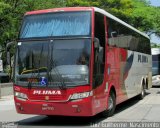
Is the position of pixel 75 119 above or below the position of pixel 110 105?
below

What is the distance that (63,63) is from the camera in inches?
485

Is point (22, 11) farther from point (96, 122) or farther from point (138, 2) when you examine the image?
point (138, 2)

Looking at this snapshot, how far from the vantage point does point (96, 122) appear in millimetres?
13195

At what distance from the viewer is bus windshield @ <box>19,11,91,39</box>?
12625 millimetres

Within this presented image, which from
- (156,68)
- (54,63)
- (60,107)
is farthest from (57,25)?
(156,68)

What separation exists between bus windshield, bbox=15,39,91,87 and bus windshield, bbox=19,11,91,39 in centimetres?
28

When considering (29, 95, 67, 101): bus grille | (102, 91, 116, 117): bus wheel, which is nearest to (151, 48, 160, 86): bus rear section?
(102, 91, 116, 117): bus wheel

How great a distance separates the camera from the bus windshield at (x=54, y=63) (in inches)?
479

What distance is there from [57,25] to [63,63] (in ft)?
4.24

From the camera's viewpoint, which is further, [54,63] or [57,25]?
[57,25]

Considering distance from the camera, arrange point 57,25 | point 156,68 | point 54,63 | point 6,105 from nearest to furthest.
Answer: point 54,63 → point 57,25 → point 6,105 → point 156,68

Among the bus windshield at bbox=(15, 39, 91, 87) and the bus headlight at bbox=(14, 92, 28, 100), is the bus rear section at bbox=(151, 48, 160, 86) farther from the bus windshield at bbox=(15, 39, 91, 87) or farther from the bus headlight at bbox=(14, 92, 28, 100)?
the bus headlight at bbox=(14, 92, 28, 100)

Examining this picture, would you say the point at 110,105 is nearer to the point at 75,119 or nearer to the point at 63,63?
the point at 75,119

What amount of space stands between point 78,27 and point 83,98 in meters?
2.14
